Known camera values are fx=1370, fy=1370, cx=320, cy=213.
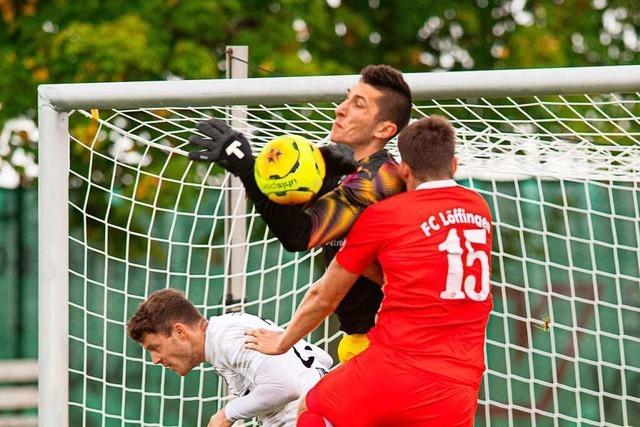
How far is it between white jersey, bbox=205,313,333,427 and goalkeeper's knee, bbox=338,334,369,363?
46 cm

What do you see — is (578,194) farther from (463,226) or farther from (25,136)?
(463,226)

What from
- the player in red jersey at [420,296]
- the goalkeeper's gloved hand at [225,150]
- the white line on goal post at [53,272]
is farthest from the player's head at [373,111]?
the white line on goal post at [53,272]

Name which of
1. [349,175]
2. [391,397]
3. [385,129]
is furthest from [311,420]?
[385,129]

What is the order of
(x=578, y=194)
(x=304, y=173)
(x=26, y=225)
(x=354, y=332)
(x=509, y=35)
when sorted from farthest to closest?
1. (x=509, y=35)
2. (x=26, y=225)
3. (x=578, y=194)
4. (x=354, y=332)
5. (x=304, y=173)

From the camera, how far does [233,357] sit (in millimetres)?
5371

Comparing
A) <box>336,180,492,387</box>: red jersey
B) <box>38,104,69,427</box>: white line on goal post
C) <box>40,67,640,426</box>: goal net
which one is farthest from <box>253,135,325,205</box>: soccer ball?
<box>40,67,640,426</box>: goal net

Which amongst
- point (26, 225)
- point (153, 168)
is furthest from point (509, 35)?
point (26, 225)

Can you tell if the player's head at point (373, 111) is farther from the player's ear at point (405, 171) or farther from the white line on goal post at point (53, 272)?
the white line on goal post at point (53, 272)

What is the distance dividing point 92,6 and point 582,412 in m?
4.78

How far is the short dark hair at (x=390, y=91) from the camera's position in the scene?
479 centimetres

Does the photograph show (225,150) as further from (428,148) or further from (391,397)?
(391,397)

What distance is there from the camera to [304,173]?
14.2 ft

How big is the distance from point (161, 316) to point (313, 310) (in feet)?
3.65

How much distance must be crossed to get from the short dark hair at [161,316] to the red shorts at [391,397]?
4.04 feet
